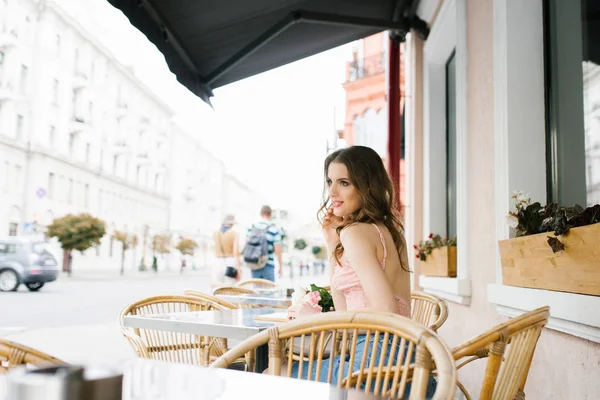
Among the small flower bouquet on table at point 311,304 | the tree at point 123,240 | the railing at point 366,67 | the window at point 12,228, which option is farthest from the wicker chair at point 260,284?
the railing at point 366,67

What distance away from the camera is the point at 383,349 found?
1.03 m

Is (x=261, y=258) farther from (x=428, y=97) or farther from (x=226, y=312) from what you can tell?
(x=226, y=312)

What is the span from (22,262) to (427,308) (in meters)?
4.34

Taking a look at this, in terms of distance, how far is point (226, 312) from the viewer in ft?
7.15

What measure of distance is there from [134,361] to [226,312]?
4.76 ft

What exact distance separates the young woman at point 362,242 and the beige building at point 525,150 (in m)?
0.52

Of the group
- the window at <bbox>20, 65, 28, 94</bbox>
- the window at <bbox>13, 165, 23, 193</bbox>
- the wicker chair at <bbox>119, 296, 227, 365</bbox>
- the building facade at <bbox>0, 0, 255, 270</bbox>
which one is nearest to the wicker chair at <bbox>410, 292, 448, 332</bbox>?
the wicker chair at <bbox>119, 296, 227, 365</bbox>

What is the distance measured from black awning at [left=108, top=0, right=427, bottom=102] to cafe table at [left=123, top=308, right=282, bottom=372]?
1.79 meters

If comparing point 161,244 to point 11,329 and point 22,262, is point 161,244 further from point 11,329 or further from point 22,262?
point 22,262

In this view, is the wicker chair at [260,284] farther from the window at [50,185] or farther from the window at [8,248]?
the window at [50,185]

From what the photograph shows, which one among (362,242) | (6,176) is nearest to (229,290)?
(362,242)

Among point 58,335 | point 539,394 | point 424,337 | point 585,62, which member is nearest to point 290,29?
point 585,62

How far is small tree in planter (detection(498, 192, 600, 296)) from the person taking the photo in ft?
4.98

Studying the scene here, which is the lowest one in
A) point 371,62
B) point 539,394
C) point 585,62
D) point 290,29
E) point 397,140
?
point 539,394
